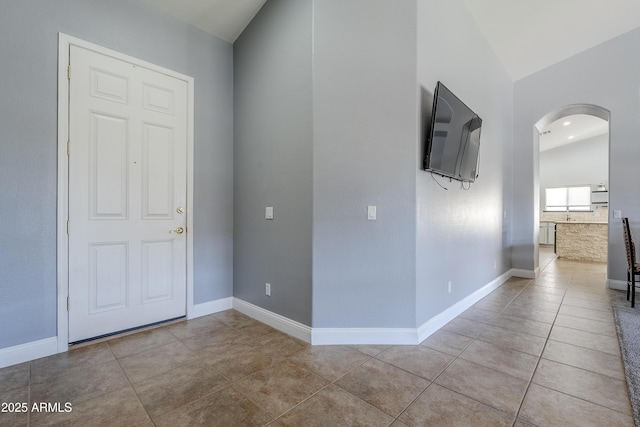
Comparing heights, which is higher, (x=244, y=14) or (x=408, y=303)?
(x=244, y=14)

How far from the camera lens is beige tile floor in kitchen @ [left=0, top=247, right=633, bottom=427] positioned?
4.96ft

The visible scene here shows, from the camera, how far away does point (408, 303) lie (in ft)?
7.72

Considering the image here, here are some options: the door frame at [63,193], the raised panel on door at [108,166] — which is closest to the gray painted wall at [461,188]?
the raised panel on door at [108,166]

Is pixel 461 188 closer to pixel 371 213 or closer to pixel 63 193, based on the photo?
pixel 371 213

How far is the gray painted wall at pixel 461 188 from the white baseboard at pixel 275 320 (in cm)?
97

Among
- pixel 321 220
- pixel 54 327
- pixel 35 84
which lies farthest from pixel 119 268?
pixel 321 220

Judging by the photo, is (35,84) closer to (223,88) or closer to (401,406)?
(223,88)

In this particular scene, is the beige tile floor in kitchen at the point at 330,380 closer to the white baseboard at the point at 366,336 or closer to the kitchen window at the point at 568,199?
the white baseboard at the point at 366,336

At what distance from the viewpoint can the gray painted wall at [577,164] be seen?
28.0 ft

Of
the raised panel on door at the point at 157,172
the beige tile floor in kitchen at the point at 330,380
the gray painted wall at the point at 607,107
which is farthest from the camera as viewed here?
the gray painted wall at the point at 607,107

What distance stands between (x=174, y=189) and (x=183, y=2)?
5.72ft

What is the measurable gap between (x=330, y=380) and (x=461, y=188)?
2402 millimetres

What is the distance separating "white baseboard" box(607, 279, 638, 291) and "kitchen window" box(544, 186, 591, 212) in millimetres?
6138

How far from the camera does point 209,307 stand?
10.1ft
